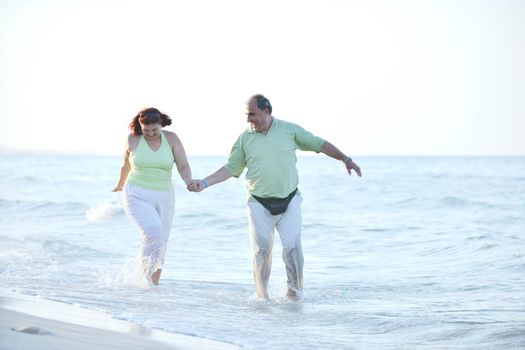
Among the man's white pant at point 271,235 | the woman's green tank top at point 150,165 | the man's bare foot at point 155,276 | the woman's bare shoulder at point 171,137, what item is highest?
the woman's bare shoulder at point 171,137

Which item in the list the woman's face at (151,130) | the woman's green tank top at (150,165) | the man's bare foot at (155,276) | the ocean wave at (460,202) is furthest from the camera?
the ocean wave at (460,202)

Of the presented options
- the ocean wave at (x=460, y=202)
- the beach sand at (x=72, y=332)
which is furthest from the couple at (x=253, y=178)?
the ocean wave at (x=460, y=202)

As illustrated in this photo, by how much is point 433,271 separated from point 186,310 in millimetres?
4397

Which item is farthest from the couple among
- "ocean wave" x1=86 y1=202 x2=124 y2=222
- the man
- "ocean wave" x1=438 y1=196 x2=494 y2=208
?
"ocean wave" x1=438 y1=196 x2=494 y2=208

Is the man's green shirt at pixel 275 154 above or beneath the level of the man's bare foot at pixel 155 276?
above

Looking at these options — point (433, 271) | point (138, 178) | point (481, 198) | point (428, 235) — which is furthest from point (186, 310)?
point (481, 198)

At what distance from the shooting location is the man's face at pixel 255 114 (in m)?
7.48

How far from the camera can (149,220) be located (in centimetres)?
820

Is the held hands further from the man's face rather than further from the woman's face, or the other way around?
the man's face

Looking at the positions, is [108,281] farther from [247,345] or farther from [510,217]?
[510,217]

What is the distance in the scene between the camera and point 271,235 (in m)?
7.84

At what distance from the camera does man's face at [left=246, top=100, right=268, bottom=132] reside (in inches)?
295

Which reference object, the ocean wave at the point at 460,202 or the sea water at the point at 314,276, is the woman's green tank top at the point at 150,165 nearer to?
the sea water at the point at 314,276

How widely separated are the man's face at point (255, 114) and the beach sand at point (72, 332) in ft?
6.80
